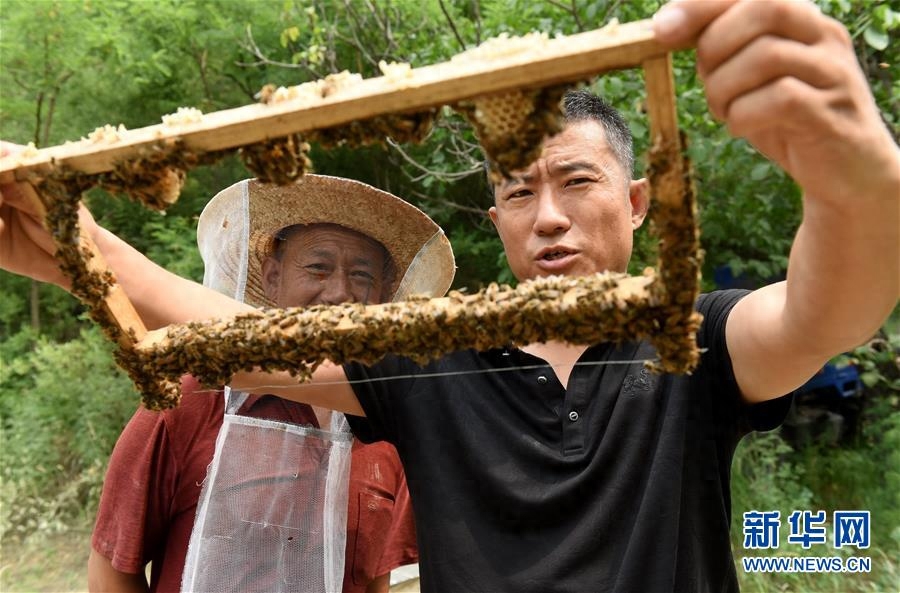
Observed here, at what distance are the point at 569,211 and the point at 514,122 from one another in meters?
0.75

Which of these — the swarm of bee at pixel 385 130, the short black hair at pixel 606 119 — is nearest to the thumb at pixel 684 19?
the swarm of bee at pixel 385 130

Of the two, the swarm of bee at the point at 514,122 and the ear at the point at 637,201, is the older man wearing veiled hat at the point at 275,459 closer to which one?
Answer: the ear at the point at 637,201

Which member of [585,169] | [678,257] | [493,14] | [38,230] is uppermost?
[493,14]

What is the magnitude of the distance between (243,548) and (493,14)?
16.0 feet

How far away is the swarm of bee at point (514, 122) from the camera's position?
1.36 m

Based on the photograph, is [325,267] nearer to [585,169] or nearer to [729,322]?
[585,169]

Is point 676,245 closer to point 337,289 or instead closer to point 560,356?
point 560,356

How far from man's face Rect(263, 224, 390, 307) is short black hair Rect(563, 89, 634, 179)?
3.10 ft

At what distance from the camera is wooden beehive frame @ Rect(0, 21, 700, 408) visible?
4.28 ft

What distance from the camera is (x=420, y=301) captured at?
1.63 m

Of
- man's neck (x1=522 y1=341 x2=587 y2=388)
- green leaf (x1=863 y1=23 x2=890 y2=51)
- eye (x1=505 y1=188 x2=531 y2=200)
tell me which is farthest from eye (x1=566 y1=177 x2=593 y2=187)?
green leaf (x1=863 y1=23 x2=890 y2=51)

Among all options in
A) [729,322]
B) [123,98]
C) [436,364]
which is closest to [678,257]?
[729,322]

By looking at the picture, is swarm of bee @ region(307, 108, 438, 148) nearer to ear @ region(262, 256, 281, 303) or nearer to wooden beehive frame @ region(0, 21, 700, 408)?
wooden beehive frame @ region(0, 21, 700, 408)

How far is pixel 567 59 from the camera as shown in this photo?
1.27m
